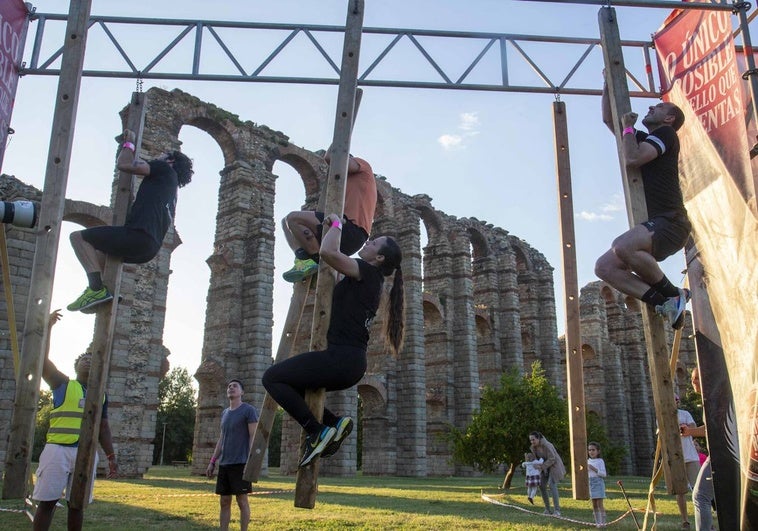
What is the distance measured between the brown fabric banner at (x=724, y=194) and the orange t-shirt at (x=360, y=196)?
312 cm

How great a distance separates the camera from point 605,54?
5.49 meters

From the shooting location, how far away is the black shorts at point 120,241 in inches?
205

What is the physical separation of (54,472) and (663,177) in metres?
5.91

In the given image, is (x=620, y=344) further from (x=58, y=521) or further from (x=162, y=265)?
(x=58, y=521)

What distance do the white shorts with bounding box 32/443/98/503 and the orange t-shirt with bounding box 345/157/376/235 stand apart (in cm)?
323

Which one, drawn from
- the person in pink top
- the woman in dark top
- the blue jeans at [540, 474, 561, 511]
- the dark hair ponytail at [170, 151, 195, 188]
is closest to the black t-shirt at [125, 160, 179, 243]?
the dark hair ponytail at [170, 151, 195, 188]

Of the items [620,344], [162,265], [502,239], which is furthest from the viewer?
[620,344]

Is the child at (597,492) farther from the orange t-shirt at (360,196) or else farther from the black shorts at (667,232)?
the orange t-shirt at (360,196)

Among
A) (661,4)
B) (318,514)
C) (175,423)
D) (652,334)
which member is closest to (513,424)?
(318,514)

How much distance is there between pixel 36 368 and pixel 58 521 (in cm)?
→ 396

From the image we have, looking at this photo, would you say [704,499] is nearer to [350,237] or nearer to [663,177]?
[663,177]

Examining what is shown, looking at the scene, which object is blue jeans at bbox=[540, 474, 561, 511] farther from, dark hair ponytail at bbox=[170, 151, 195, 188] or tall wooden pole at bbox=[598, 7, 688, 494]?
dark hair ponytail at bbox=[170, 151, 195, 188]

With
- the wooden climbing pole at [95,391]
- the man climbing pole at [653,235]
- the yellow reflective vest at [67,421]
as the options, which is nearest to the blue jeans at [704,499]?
the man climbing pole at [653,235]

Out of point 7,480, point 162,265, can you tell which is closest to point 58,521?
point 7,480
